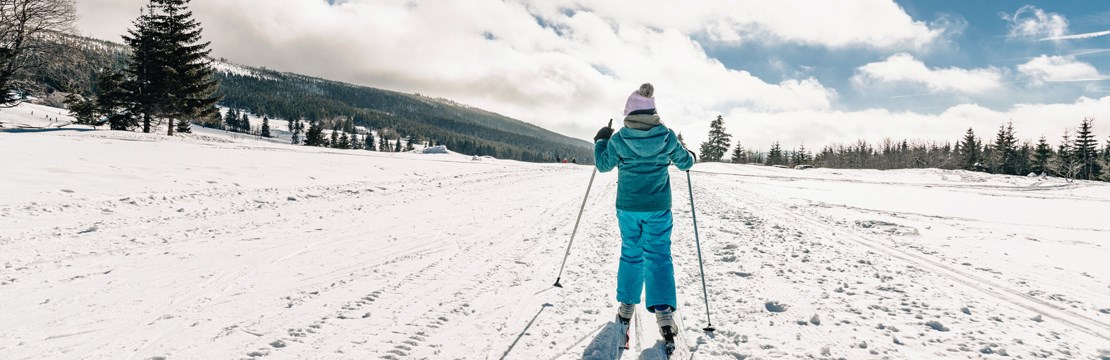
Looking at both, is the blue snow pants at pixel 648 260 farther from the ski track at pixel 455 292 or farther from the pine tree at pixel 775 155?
the pine tree at pixel 775 155

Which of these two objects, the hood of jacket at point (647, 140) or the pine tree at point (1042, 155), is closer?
the hood of jacket at point (647, 140)

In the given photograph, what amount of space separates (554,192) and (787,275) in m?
10.0

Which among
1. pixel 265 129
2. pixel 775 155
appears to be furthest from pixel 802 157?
pixel 265 129

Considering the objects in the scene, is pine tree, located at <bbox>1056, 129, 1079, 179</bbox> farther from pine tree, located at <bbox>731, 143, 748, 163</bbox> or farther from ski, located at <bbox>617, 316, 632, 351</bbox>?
ski, located at <bbox>617, 316, 632, 351</bbox>

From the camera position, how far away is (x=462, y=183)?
16.5 m

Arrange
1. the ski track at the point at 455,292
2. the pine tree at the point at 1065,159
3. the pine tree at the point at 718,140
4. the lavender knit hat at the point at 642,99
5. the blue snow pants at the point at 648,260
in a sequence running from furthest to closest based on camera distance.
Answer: the pine tree at the point at 718,140 → the pine tree at the point at 1065,159 → the lavender knit hat at the point at 642,99 → the blue snow pants at the point at 648,260 → the ski track at the point at 455,292

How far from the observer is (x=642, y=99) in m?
3.80

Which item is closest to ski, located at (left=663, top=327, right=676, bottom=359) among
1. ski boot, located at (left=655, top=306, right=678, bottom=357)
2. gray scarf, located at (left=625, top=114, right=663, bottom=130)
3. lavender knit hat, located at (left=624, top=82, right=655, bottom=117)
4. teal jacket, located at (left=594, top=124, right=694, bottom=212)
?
ski boot, located at (left=655, top=306, right=678, bottom=357)

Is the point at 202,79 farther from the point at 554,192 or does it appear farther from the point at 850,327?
the point at 850,327

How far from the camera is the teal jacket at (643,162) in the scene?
377 cm

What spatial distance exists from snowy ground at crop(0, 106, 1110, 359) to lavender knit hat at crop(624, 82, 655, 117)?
189cm

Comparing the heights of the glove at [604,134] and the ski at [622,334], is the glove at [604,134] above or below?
above

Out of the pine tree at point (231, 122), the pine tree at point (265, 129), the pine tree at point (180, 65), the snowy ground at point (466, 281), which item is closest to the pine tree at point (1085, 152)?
the snowy ground at point (466, 281)

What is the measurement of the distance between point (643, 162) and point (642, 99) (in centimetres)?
53
